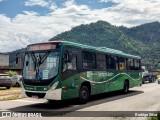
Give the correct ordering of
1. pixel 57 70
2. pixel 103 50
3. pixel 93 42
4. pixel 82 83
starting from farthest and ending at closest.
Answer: pixel 93 42
pixel 103 50
pixel 82 83
pixel 57 70

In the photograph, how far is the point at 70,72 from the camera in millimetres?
13602

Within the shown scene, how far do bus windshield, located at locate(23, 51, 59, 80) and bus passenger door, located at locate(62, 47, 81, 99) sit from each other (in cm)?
50

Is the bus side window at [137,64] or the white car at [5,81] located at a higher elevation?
the bus side window at [137,64]

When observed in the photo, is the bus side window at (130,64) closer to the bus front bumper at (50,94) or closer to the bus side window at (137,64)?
the bus side window at (137,64)

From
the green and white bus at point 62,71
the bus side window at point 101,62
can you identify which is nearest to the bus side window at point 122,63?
the bus side window at point 101,62

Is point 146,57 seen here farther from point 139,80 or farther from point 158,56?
point 139,80

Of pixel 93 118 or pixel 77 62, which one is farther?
pixel 77 62

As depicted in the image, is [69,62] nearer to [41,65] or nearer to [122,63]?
[41,65]

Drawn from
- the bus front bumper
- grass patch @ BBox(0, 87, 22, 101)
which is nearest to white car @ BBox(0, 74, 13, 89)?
grass patch @ BBox(0, 87, 22, 101)

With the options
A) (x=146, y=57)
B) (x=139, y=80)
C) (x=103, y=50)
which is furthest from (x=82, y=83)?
(x=146, y=57)

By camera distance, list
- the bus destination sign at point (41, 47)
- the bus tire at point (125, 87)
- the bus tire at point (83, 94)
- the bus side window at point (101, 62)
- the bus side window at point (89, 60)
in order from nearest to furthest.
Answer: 1. the bus destination sign at point (41, 47)
2. the bus tire at point (83, 94)
3. the bus side window at point (89, 60)
4. the bus side window at point (101, 62)
5. the bus tire at point (125, 87)

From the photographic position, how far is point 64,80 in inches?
514

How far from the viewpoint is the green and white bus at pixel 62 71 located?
41.9ft

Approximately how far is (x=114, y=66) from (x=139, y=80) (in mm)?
6615
